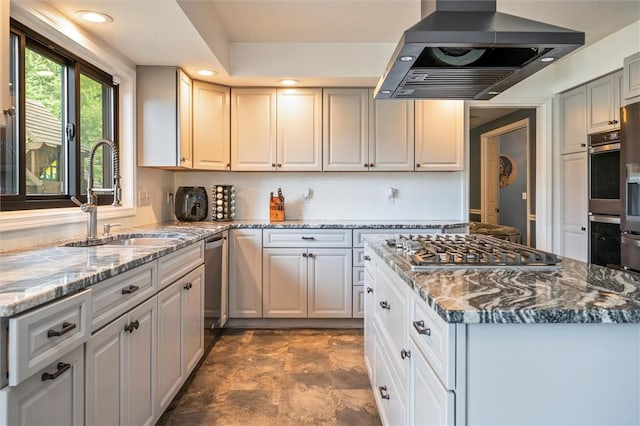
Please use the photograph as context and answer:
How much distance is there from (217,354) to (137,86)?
2.14m

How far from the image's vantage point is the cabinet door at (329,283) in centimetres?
338

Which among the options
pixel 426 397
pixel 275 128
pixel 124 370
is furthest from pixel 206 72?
pixel 426 397

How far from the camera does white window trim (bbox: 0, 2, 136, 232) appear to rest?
1964 millimetres

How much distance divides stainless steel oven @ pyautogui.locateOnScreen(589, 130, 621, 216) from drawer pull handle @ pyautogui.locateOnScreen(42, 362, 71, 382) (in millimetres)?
3626

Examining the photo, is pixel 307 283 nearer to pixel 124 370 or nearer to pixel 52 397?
pixel 124 370

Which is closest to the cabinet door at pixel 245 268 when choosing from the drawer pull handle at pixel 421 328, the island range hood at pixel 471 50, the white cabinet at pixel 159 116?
the white cabinet at pixel 159 116

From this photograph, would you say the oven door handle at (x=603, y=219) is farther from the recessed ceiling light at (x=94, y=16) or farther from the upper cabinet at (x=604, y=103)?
the recessed ceiling light at (x=94, y=16)

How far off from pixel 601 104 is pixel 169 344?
3.76 meters

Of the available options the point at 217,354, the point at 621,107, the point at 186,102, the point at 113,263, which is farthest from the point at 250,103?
the point at 621,107

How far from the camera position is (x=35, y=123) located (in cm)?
216

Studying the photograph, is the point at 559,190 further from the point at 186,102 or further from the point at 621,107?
the point at 186,102

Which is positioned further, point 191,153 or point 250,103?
point 250,103

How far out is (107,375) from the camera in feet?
4.62

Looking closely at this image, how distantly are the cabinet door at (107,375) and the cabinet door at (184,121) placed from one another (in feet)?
6.31
